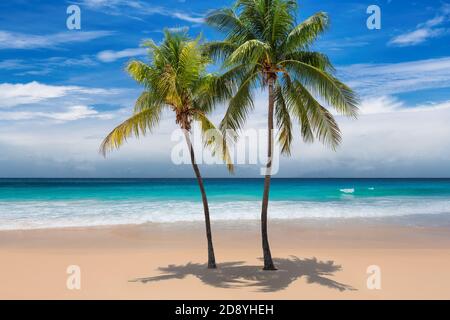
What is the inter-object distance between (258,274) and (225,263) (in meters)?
1.57

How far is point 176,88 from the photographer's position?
9.98 m

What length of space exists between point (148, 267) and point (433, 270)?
301 inches

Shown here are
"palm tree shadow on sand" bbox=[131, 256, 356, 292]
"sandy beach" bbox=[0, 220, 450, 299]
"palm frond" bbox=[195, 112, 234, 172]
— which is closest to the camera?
"sandy beach" bbox=[0, 220, 450, 299]

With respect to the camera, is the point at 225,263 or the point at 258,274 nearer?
the point at 258,274

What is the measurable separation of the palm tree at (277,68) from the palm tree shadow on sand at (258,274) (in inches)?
24.6

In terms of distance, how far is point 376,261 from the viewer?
469 inches

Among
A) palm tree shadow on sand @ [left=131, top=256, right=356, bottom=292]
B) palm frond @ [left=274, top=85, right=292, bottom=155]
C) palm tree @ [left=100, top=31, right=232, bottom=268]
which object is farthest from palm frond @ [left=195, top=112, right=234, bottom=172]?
palm tree shadow on sand @ [left=131, top=256, right=356, bottom=292]

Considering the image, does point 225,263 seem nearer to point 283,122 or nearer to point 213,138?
point 213,138

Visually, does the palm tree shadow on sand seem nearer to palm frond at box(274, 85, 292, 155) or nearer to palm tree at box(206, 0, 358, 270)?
palm tree at box(206, 0, 358, 270)

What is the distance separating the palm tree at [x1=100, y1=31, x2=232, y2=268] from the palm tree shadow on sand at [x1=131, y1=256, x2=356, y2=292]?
1930 mm

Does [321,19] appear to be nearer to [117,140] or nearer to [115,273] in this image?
[117,140]

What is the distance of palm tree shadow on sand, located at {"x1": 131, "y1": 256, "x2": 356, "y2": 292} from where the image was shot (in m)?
9.48

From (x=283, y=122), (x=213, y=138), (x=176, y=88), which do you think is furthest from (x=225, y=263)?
(x=176, y=88)
